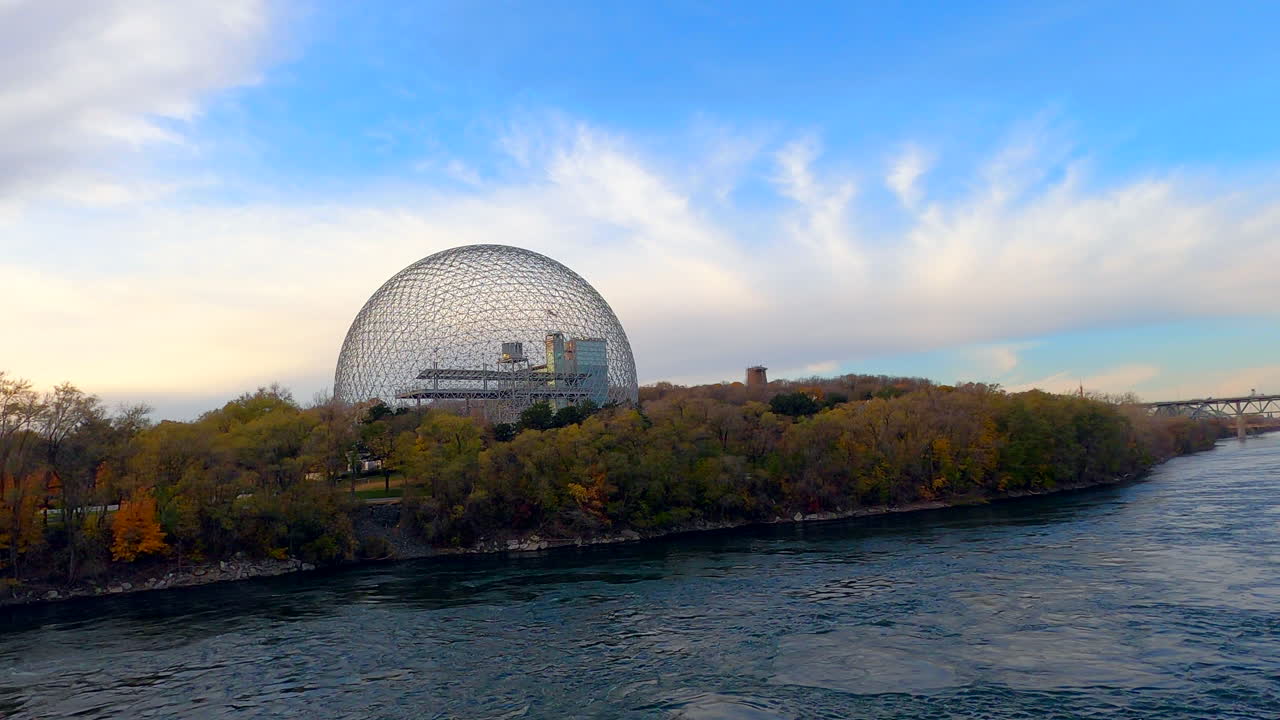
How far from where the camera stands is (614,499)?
45.4m

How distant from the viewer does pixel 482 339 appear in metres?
56.5

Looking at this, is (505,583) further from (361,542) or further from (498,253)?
(498,253)

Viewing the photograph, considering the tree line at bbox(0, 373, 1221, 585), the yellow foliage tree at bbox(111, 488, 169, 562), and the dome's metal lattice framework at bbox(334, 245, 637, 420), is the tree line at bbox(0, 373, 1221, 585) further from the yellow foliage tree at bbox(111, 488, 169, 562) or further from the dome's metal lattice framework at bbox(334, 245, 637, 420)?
the dome's metal lattice framework at bbox(334, 245, 637, 420)

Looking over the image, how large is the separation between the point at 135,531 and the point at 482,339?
2574cm

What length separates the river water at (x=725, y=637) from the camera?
641 inches


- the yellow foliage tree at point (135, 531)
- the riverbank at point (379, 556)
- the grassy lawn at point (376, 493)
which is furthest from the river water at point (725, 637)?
the grassy lawn at point (376, 493)

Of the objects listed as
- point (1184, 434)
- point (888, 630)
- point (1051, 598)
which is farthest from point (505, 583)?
point (1184, 434)

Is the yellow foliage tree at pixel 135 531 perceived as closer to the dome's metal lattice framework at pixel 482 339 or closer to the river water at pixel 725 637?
the river water at pixel 725 637

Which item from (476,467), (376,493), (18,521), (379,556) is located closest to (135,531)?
(18,521)

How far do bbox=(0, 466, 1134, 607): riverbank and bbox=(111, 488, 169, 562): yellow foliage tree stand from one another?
2.91 ft

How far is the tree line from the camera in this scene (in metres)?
34.5

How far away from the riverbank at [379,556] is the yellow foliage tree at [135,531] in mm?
888

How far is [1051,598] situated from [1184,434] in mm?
102269

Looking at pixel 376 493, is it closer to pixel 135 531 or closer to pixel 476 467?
pixel 476 467
